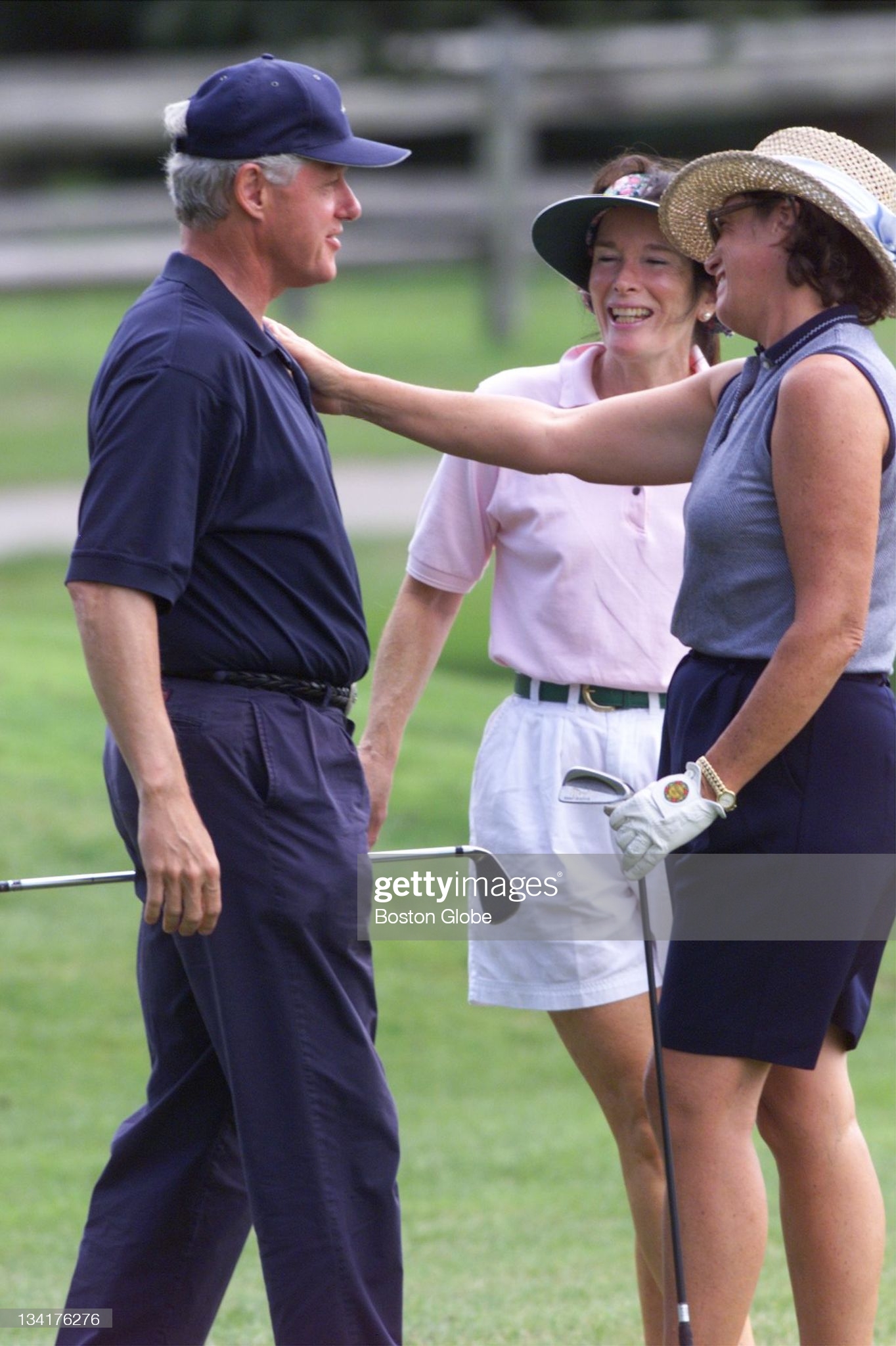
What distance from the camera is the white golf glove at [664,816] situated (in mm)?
2752

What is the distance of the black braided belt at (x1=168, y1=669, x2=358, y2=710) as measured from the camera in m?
2.88

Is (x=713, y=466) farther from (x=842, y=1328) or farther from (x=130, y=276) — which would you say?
(x=130, y=276)

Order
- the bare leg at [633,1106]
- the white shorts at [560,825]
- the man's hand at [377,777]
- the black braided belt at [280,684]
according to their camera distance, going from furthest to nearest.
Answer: the man's hand at [377,777] < the white shorts at [560,825] < the bare leg at [633,1106] < the black braided belt at [280,684]

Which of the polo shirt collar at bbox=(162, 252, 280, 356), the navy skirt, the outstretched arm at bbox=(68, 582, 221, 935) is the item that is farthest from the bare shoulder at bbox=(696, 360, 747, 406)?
the outstretched arm at bbox=(68, 582, 221, 935)

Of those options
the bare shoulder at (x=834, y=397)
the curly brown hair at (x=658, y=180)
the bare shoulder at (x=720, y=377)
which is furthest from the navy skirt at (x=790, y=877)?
the curly brown hair at (x=658, y=180)

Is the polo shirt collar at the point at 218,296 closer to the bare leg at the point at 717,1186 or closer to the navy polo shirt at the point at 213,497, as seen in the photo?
the navy polo shirt at the point at 213,497

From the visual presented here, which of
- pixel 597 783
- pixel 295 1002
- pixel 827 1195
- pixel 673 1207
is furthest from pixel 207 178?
pixel 827 1195

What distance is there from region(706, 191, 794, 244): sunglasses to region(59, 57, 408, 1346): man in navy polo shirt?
1.77 ft

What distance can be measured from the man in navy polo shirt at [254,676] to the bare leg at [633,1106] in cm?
55

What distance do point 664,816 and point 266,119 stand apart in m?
1.19

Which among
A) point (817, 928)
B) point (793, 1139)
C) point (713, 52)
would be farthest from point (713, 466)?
point (713, 52)

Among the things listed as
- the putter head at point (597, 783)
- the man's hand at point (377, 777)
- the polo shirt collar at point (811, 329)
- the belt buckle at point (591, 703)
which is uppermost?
the polo shirt collar at point (811, 329)

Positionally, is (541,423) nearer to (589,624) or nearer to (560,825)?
(589,624)

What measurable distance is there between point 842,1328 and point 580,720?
1100 mm
